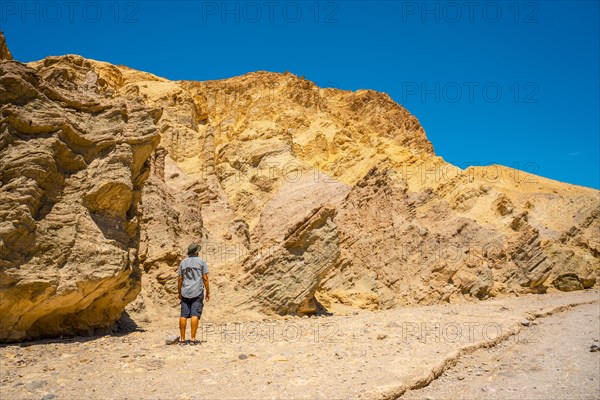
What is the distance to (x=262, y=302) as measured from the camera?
42.0 feet

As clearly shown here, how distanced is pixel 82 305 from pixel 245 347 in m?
3.10

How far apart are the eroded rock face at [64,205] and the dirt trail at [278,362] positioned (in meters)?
0.74

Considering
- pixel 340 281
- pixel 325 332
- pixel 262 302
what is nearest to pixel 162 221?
pixel 262 302

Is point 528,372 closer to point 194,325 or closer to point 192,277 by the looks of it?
point 194,325

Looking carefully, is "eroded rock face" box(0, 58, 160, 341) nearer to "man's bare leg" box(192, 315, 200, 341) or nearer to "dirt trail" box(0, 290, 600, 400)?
"dirt trail" box(0, 290, 600, 400)

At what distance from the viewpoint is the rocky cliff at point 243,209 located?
8023 millimetres

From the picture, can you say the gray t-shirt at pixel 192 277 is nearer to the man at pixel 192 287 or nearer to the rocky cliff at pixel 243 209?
the man at pixel 192 287

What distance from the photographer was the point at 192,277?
26.5 feet

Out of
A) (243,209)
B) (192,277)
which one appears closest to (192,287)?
(192,277)

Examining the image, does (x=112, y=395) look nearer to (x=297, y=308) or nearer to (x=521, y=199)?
(x=297, y=308)

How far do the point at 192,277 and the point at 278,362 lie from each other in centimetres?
231

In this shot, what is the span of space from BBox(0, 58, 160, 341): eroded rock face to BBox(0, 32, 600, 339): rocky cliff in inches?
1.1

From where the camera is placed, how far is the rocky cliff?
26.3ft

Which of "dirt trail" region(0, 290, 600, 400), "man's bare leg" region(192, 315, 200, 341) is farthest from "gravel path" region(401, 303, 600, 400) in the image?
"man's bare leg" region(192, 315, 200, 341)
